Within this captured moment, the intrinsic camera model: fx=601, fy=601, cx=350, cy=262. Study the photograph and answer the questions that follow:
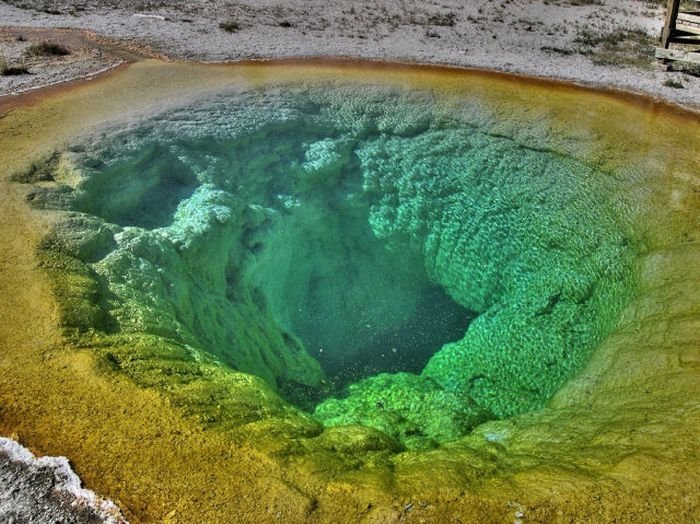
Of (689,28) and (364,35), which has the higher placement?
(689,28)

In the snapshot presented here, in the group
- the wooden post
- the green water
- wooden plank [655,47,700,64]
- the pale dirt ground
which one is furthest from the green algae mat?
the wooden post

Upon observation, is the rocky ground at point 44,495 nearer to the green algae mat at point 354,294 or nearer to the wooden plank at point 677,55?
the green algae mat at point 354,294

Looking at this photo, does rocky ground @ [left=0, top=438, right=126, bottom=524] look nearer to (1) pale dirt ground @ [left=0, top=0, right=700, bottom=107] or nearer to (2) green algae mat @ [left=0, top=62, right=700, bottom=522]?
(2) green algae mat @ [left=0, top=62, right=700, bottom=522]

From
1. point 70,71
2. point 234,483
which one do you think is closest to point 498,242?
point 234,483

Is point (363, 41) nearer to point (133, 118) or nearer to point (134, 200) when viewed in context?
point (133, 118)

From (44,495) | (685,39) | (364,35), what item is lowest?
(44,495)

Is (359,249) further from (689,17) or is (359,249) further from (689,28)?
(689,17)

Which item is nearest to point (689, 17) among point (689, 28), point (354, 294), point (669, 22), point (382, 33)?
point (689, 28)
